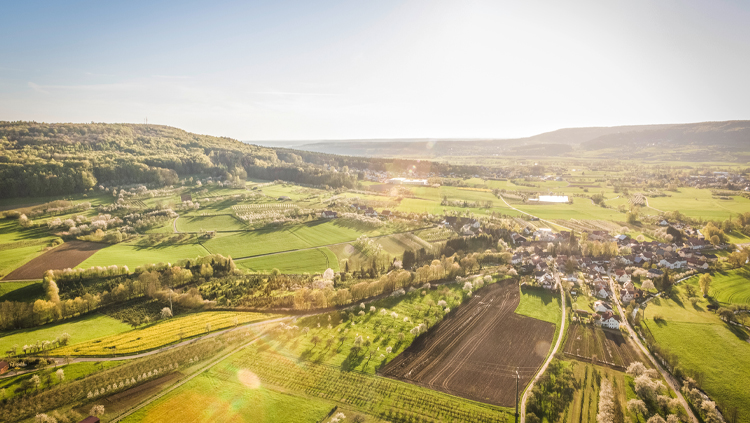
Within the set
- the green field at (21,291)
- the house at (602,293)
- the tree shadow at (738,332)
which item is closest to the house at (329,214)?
the green field at (21,291)

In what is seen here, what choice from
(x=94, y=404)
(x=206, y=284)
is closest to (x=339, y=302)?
(x=206, y=284)

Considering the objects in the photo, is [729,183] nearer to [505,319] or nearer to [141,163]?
[505,319]

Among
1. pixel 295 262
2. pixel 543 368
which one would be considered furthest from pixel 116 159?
pixel 543 368

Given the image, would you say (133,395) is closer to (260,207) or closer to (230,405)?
(230,405)

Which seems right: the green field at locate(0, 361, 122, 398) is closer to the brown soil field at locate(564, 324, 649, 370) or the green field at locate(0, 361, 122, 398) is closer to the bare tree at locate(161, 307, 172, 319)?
the bare tree at locate(161, 307, 172, 319)

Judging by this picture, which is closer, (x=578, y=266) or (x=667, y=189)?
(x=578, y=266)

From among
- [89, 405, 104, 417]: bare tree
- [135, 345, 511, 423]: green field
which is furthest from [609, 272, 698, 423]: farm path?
[89, 405, 104, 417]: bare tree
